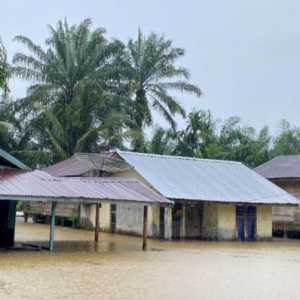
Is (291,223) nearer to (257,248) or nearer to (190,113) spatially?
(257,248)

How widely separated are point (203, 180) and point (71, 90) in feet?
42.3

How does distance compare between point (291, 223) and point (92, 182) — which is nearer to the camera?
point (92, 182)

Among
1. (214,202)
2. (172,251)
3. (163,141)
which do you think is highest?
(163,141)

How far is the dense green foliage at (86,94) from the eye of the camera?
119 feet

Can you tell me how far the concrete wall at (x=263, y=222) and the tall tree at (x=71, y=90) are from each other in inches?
422

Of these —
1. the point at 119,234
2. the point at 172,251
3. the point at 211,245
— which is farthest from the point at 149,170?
the point at 172,251

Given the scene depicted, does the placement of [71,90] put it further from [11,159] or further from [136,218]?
[11,159]

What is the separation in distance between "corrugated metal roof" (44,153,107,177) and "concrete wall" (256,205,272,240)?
27.3ft

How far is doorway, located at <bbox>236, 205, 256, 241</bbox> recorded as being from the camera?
29031 mm

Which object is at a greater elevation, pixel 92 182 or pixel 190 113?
pixel 190 113

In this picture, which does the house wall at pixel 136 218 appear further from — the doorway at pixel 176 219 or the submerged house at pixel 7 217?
the submerged house at pixel 7 217

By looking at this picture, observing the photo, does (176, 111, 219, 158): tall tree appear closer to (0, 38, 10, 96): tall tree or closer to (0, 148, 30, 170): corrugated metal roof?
(0, 148, 30, 170): corrugated metal roof

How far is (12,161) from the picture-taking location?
21359 millimetres

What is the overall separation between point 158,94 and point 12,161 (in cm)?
1904
